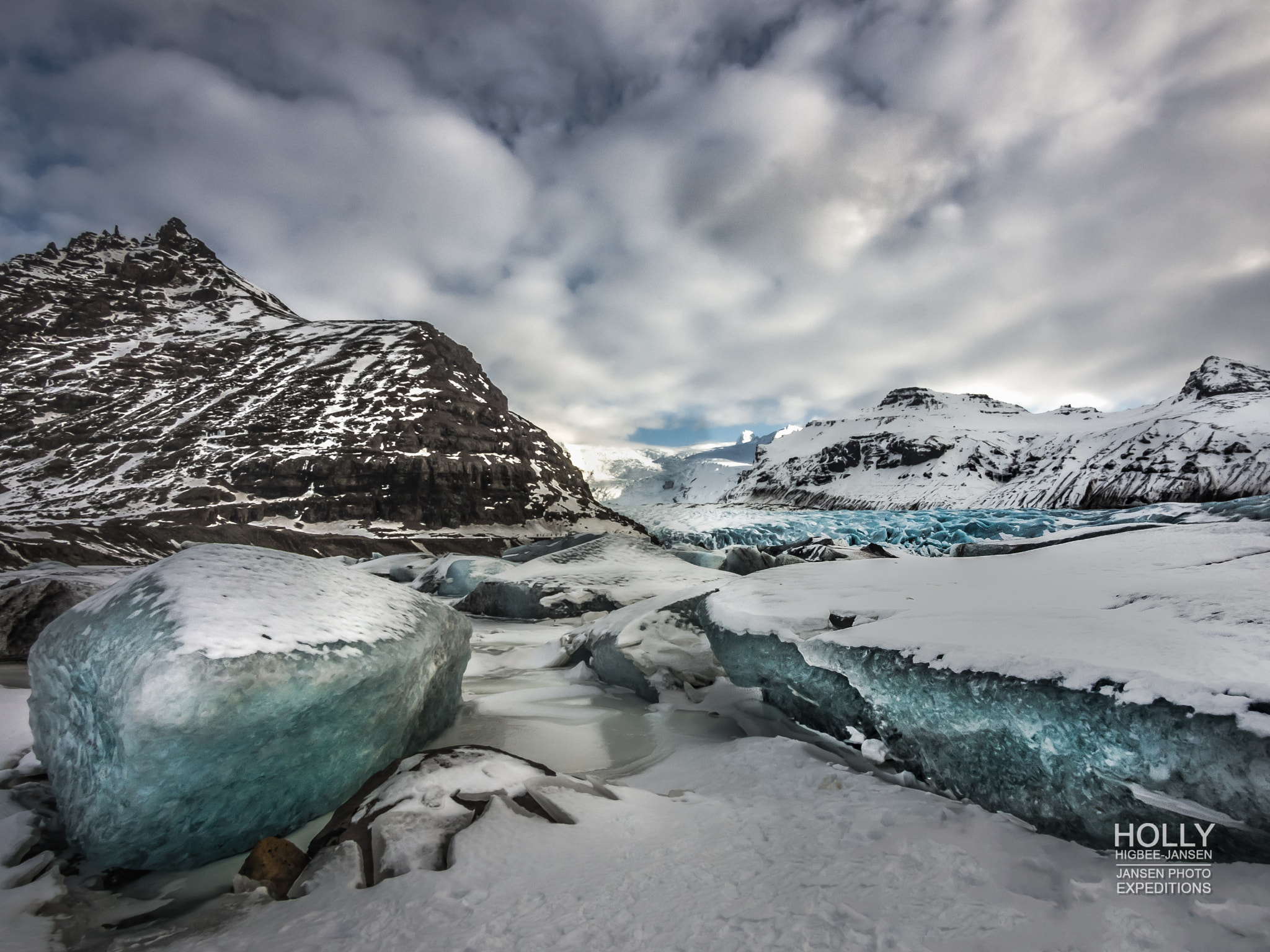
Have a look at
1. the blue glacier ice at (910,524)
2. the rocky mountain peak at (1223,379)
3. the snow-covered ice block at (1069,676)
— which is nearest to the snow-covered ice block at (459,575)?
the snow-covered ice block at (1069,676)

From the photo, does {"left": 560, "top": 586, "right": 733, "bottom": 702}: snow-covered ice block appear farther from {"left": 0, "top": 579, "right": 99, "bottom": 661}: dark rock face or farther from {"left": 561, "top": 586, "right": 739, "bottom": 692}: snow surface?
{"left": 0, "top": 579, "right": 99, "bottom": 661}: dark rock face

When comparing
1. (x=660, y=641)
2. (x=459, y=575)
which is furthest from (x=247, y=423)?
(x=660, y=641)

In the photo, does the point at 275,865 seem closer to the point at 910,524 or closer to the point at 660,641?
the point at 660,641

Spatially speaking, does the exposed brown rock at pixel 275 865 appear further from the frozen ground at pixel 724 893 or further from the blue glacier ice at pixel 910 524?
the blue glacier ice at pixel 910 524

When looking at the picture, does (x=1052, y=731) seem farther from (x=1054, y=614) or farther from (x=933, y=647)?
(x=1054, y=614)

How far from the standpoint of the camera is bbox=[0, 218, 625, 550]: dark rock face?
28.1 m

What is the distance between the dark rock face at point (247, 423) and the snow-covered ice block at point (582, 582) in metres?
22.8

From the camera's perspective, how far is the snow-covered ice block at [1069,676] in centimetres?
150

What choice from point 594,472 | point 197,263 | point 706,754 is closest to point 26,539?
point 706,754

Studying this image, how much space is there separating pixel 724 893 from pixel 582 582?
7654 mm

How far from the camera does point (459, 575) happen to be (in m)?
12.3

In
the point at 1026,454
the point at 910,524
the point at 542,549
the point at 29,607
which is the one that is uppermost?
the point at 1026,454

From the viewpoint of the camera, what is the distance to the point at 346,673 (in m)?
2.52

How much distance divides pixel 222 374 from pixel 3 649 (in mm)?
42237
